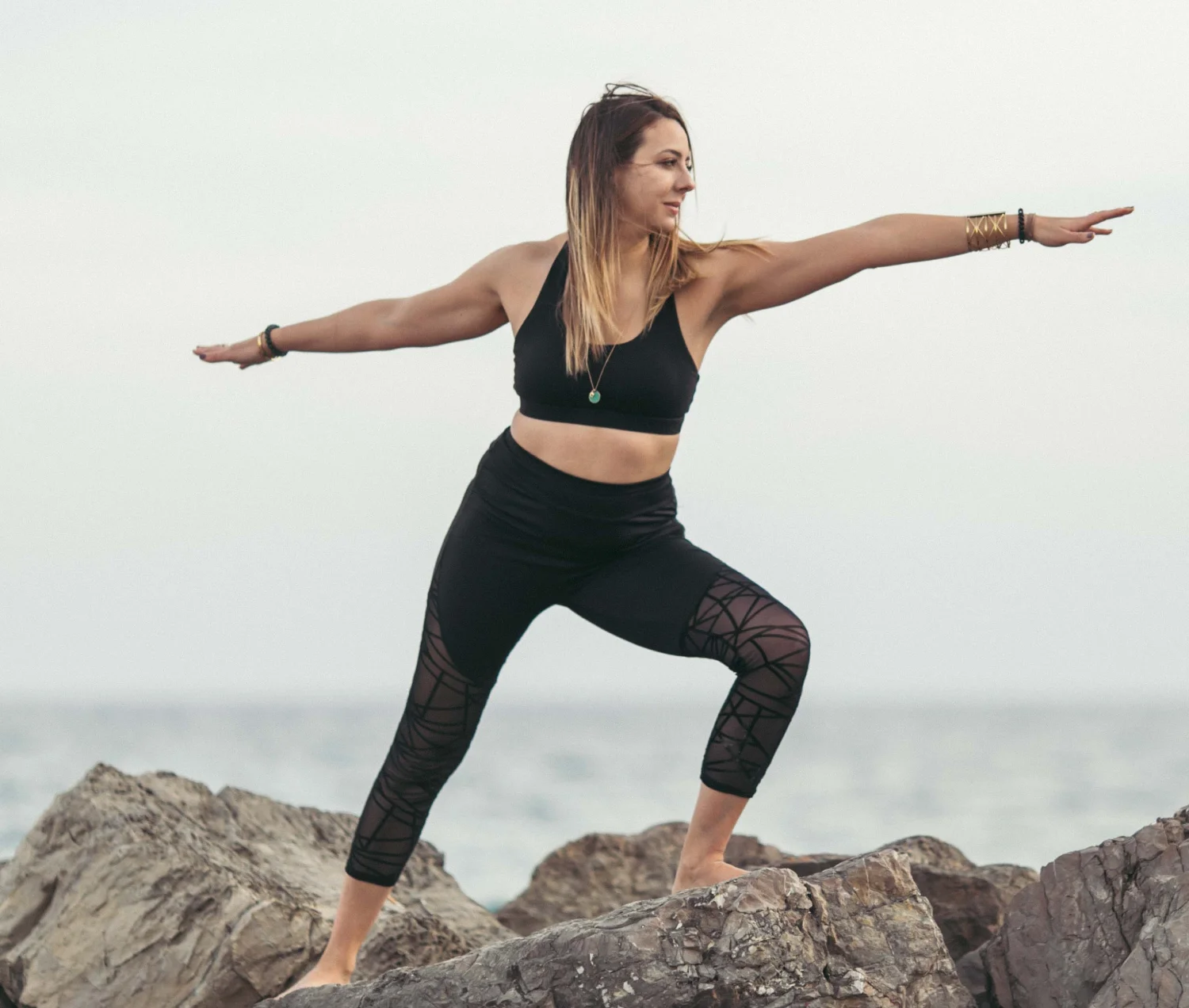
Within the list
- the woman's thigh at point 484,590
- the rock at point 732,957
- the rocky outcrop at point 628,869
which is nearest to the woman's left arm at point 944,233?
the woman's thigh at point 484,590

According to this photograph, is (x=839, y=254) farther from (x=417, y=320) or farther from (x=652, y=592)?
(x=417, y=320)

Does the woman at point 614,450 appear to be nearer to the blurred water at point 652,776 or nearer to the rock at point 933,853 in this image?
the rock at point 933,853

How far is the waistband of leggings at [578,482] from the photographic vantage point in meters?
4.15

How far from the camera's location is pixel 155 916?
4.84 meters

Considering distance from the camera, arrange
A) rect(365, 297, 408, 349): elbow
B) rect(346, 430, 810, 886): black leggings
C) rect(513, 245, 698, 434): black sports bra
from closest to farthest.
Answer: rect(346, 430, 810, 886): black leggings, rect(513, 245, 698, 434): black sports bra, rect(365, 297, 408, 349): elbow

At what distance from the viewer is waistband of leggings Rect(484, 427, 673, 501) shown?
4152 mm

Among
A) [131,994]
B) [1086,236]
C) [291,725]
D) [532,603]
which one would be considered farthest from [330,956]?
[291,725]

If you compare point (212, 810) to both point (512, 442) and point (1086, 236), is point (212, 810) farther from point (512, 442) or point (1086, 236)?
point (1086, 236)

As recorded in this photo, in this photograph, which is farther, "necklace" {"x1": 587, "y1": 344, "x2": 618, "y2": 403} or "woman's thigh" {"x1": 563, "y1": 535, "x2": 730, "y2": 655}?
"necklace" {"x1": 587, "y1": 344, "x2": 618, "y2": 403}

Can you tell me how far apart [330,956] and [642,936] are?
1.49 m

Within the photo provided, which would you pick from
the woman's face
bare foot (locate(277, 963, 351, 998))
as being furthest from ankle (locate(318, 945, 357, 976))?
the woman's face

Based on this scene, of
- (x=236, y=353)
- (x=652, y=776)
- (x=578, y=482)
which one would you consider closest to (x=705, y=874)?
(x=578, y=482)

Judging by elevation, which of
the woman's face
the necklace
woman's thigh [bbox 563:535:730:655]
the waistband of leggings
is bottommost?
woman's thigh [bbox 563:535:730:655]

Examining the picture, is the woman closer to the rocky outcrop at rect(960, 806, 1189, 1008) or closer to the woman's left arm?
the woman's left arm
